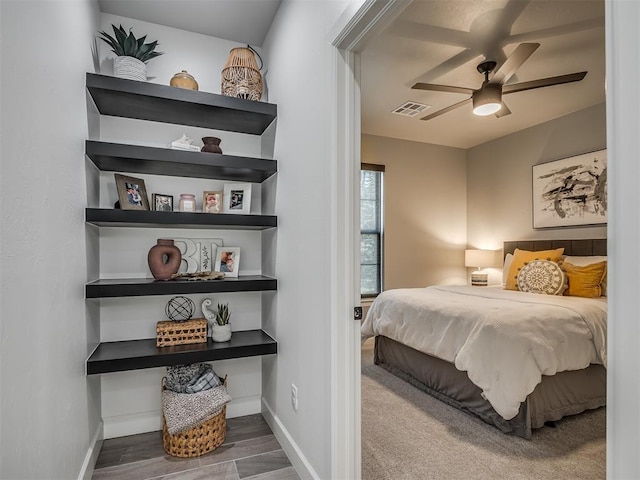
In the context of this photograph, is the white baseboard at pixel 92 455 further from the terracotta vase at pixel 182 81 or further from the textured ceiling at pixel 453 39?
the textured ceiling at pixel 453 39

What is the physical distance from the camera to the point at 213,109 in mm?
2207

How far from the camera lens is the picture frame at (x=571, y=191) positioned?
12.4 ft

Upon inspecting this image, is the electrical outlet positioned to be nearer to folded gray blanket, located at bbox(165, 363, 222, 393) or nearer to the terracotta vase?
folded gray blanket, located at bbox(165, 363, 222, 393)

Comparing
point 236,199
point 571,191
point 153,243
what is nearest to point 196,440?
point 153,243

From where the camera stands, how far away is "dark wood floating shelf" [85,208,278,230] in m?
1.94

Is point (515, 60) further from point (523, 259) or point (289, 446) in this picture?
point (289, 446)

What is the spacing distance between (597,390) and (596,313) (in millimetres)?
541

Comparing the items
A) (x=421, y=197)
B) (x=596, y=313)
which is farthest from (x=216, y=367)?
(x=421, y=197)

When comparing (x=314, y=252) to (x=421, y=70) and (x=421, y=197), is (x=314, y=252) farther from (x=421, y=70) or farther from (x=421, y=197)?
(x=421, y=197)

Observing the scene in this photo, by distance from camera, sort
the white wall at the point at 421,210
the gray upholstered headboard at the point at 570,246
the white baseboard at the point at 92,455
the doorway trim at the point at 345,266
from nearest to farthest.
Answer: the doorway trim at the point at 345,266, the white baseboard at the point at 92,455, the gray upholstered headboard at the point at 570,246, the white wall at the point at 421,210

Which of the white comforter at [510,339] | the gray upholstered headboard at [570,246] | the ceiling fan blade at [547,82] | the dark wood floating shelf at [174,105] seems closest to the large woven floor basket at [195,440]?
the white comforter at [510,339]

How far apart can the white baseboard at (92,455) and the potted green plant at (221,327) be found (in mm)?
790

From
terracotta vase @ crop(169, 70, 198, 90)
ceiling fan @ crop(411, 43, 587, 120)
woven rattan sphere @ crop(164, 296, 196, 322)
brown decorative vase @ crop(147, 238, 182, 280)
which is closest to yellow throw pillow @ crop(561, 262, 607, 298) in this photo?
ceiling fan @ crop(411, 43, 587, 120)

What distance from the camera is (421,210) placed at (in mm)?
5160
